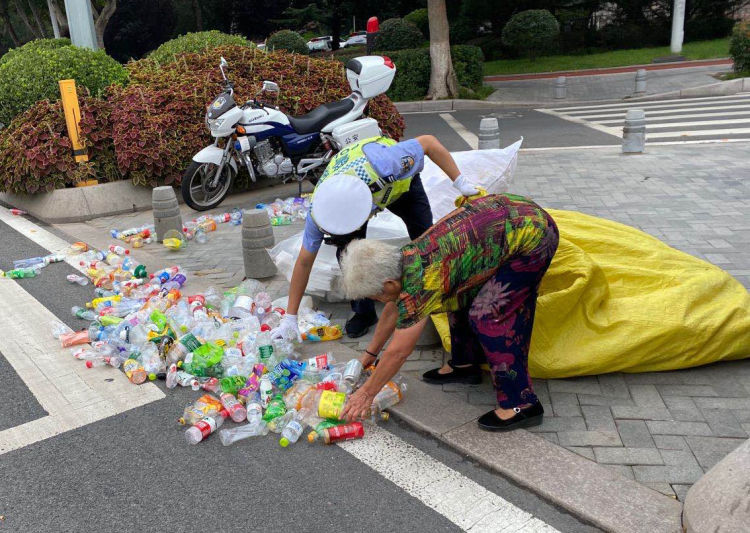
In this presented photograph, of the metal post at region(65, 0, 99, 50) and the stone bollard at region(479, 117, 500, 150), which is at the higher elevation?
the metal post at region(65, 0, 99, 50)

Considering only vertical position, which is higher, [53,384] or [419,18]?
[419,18]

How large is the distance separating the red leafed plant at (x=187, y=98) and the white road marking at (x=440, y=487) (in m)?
5.92

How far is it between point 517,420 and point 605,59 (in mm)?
24415

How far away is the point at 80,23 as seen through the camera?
10.6 meters

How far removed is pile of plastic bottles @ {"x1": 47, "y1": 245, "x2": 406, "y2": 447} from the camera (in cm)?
356

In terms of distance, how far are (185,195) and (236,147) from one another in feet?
2.71

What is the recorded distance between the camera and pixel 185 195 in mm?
7930

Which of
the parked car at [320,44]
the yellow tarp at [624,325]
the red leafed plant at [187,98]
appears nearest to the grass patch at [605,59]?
the parked car at [320,44]

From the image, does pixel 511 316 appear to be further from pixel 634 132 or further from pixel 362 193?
pixel 634 132

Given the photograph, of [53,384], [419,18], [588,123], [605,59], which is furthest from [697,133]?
[419,18]

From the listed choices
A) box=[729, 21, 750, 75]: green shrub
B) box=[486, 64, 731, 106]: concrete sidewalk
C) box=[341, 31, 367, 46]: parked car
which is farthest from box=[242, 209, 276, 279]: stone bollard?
box=[341, 31, 367, 46]: parked car

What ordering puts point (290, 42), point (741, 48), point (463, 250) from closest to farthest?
point (463, 250) → point (741, 48) → point (290, 42)

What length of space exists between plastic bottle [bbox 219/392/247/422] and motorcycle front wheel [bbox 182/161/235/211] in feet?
15.2

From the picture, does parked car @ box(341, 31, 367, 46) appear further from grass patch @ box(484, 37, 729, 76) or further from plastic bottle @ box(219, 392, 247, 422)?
plastic bottle @ box(219, 392, 247, 422)
